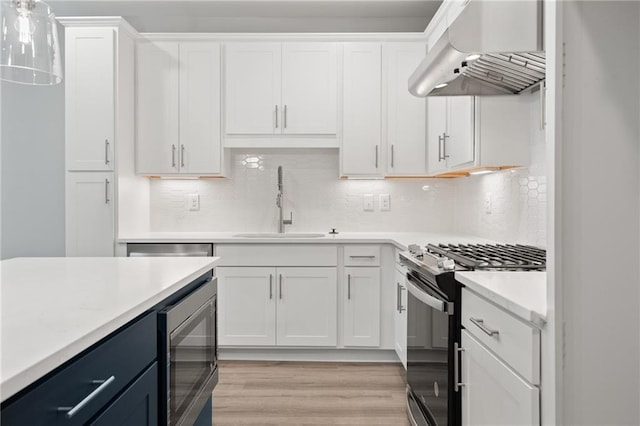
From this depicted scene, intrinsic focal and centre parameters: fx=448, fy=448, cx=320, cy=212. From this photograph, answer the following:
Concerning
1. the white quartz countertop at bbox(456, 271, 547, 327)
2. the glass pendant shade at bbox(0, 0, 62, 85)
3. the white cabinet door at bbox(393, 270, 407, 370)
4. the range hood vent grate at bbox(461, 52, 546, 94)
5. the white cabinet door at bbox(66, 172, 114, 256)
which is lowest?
the white cabinet door at bbox(393, 270, 407, 370)

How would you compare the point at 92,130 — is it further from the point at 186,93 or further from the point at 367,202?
the point at 367,202

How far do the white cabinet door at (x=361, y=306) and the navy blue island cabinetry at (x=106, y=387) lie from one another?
6.19ft

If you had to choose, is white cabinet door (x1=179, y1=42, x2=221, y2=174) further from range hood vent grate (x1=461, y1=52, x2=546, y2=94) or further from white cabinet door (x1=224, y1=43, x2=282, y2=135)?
range hood vent grate (x1=461, y1=52, x2=546, y2=94)

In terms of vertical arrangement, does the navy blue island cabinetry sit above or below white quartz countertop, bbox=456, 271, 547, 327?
below

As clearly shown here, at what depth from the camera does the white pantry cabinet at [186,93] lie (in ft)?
11.3

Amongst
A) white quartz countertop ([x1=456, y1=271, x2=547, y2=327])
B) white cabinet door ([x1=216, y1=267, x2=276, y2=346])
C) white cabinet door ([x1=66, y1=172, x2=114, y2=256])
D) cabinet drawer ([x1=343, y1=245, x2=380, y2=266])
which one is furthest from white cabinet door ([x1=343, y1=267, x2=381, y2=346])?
white cabinet door ([x1=66, y1=172, x2=114, y2=256])

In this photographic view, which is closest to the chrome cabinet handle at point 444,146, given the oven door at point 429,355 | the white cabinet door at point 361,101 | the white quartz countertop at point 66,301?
the white cabinet door at point 361,101

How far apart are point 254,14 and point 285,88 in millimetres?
838

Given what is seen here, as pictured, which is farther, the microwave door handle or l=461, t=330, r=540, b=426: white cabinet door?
the microwave door handle

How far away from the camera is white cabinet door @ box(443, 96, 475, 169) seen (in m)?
2.58

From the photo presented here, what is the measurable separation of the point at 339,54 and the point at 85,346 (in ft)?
10.0

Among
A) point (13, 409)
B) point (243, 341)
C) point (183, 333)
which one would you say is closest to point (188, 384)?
point (183, 333)

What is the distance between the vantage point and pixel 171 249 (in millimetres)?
3170

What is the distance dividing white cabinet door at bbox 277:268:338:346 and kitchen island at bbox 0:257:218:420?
144 cm
